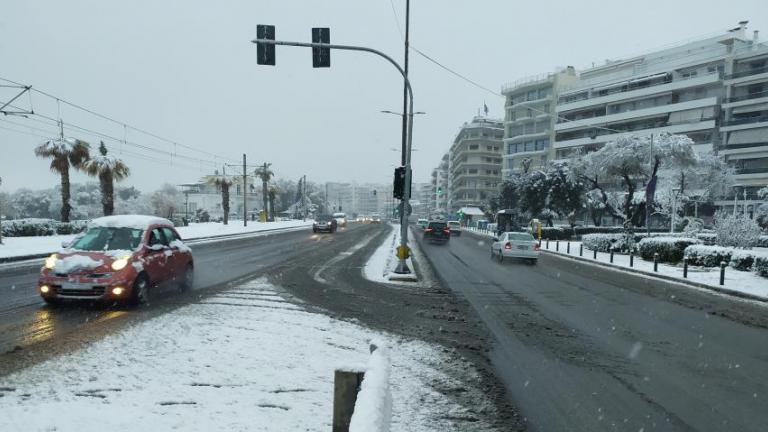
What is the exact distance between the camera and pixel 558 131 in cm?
7612

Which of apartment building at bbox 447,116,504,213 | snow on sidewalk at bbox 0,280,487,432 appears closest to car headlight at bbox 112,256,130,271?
snow on sidewalk at bbox 0,280,487,432

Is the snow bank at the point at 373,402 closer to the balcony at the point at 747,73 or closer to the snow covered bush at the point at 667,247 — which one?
the snow covered bush at the point at 667,247

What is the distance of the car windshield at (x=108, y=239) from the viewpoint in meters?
9.01

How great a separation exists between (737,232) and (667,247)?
3344 mm

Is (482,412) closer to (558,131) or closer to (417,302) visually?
(417,302)

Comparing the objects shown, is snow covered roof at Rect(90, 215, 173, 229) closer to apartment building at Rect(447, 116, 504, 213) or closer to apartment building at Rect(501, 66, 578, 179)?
apartment building at Rect(501, 66, 578, 179)

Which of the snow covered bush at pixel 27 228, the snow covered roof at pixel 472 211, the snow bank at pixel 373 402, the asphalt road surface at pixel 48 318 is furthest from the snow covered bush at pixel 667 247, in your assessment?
the snow covered roof at pixel 472 211

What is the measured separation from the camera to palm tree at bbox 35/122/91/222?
30.7 meters

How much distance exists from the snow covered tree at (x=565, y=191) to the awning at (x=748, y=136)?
88.7ft

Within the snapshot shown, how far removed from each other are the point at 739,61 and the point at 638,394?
69123 mm

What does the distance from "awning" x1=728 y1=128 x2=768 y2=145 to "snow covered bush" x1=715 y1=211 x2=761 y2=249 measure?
42.0 meters

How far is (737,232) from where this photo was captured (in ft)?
70.5

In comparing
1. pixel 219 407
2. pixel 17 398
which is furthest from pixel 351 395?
pixel 17 398

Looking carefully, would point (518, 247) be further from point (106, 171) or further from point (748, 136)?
point (748, 136)
